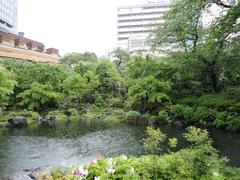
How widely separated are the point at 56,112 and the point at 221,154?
1873cm

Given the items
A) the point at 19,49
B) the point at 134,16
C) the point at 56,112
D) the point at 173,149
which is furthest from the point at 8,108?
the point at 134,16

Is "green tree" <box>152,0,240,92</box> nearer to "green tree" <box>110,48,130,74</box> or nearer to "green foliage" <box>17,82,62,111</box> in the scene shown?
"green foliage" <box>17,82,62,111</box>

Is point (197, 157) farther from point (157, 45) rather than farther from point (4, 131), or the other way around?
point (157, 45)

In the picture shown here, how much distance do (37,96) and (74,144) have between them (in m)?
13.4

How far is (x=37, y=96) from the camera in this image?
93.1 feet

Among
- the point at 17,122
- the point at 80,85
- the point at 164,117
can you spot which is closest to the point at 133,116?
the point at 164,117

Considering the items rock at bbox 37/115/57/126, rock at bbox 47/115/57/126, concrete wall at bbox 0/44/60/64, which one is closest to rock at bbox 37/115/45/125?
rock at bbox 37/115/57/126

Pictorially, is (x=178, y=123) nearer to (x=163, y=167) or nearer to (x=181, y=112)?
(x=181, y=112)

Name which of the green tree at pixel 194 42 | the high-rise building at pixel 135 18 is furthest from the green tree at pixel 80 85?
the high-rise building at pixel 135 18

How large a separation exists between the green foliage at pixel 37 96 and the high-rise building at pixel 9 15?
56837 mm

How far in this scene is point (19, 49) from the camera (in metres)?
40.6

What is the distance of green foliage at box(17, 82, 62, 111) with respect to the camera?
28328 mm

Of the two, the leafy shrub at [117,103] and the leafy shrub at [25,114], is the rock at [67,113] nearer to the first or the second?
the leafy shrub at [25,114]

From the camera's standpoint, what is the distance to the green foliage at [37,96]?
92.9 ft
